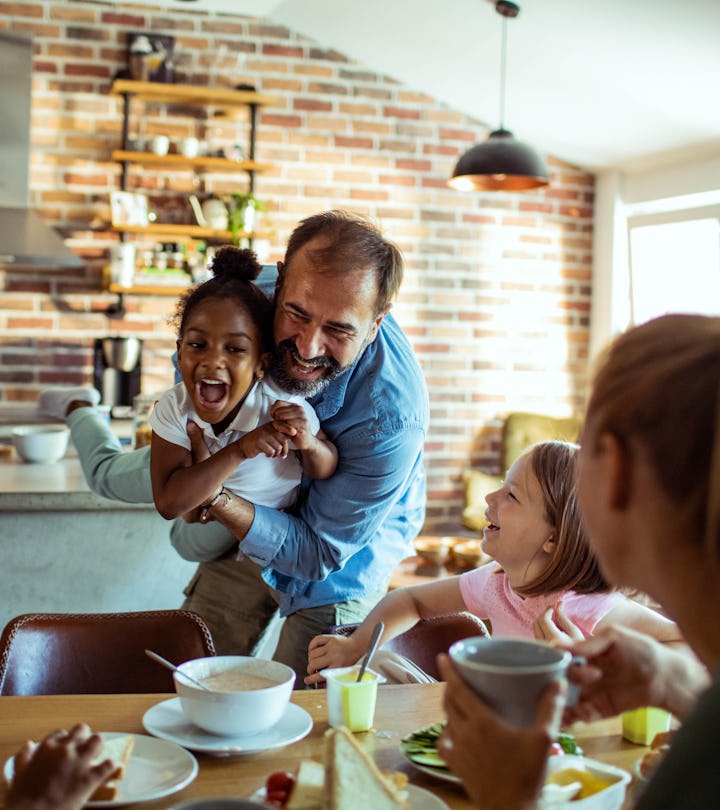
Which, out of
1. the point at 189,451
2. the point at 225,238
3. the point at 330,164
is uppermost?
the point at 330,164

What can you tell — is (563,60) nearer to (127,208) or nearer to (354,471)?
(127,208)

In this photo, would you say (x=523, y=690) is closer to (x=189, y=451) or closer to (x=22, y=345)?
(x=189, y=451)

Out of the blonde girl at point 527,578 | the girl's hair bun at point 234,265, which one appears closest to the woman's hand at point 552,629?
the blonde girl at point 527,578

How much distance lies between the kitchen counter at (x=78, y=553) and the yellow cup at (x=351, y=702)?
148 cm

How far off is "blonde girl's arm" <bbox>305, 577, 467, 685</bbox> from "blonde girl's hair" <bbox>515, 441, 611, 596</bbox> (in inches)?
5.8

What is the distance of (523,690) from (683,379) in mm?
315

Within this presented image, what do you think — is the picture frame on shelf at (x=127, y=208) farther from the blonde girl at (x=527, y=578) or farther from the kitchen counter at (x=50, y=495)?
the blonde girl at (x=527, y=578)

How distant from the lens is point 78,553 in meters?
2.86

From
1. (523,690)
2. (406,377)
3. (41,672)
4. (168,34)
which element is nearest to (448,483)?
(168,34)

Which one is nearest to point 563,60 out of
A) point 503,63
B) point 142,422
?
point 503,63

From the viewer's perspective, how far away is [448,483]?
18.5ft

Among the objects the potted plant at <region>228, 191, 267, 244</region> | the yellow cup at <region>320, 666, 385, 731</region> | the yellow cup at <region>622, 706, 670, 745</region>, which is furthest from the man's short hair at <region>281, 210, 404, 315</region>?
the potted plant at <region>228, 191, 267, 244</region>

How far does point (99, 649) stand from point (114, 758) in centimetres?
63

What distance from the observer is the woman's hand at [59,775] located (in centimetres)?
101
